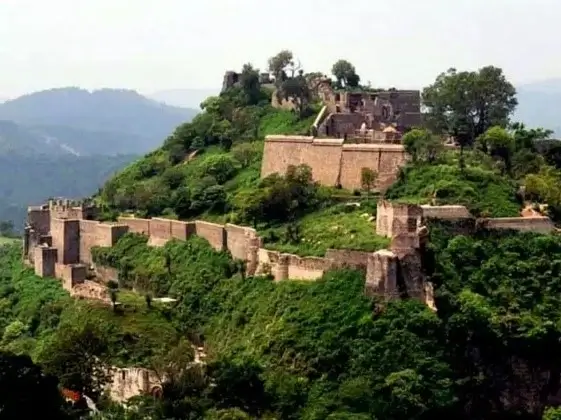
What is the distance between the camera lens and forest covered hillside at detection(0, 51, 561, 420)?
90.1 ft

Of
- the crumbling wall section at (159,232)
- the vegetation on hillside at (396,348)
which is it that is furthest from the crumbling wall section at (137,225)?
the vegetation on hillside at (396,348)

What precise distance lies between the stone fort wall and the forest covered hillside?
668mm

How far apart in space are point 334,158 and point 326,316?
10.3 metres

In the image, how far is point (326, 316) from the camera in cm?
2933

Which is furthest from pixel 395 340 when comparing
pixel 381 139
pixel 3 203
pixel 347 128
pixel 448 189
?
pixel 3 203

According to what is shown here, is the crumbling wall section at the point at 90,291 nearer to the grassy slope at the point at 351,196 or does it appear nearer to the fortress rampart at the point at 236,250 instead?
the fortress rampart at the point at 236,250

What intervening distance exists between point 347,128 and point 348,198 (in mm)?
8542

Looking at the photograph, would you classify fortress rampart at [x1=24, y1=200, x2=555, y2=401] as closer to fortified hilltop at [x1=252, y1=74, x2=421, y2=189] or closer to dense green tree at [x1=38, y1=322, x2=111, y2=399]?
dense green tree at [x1=38, y1=322, x2=111, y2=399]

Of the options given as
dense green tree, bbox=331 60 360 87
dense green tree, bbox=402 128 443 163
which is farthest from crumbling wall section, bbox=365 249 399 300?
dense green tree, bbox=331 60 360 87

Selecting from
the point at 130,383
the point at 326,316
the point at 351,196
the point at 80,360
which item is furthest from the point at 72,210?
the point at 326,316

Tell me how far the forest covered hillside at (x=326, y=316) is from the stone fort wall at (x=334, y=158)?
0.67 m

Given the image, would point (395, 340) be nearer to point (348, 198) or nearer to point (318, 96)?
point (348, 198)

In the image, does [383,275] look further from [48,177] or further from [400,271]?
[48,177]

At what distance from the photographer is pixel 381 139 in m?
40.6
